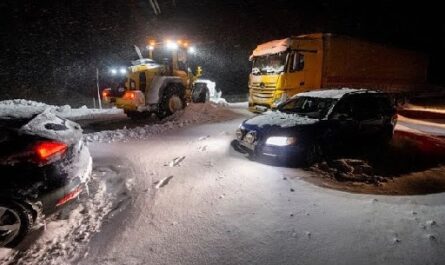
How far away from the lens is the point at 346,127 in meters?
7.47

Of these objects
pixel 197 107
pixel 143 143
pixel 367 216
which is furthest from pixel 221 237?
pixel 197 107

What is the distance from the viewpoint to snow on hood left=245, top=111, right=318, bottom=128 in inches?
273

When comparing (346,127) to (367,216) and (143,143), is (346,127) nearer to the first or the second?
(367,216)

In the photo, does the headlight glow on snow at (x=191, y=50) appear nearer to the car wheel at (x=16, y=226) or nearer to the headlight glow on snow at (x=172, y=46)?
the headlight glow on snow at (x=172, y=46)

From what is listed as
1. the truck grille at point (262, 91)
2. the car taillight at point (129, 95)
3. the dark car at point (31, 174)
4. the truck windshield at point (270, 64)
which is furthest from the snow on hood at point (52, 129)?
the truck windshield at point (270, 64)

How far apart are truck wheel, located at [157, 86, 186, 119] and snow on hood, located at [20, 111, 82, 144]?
850 cm

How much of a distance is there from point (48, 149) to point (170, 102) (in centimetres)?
971

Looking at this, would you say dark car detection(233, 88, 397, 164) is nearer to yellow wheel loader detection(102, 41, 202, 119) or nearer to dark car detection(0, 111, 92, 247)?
dark car detection(0, 111, 92, 247)

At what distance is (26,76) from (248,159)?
24.8 meters

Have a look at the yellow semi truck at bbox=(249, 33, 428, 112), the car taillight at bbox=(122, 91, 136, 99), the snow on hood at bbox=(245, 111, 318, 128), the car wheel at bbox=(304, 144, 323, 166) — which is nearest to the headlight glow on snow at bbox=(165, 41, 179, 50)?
the car taillight at bbox=(122, 91, 136, 99)

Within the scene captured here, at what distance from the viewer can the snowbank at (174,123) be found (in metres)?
9.91

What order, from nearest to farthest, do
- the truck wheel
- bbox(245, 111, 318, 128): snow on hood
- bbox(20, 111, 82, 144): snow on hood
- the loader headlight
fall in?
bbox(20, 111, 82, 144): snow on hood, bbox(245, 111, 318, 128): snow on hood, the truck wheel, the loader headlight

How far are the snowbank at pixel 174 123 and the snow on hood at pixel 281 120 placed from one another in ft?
13.4

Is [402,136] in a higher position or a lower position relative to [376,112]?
lower
